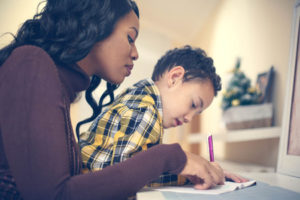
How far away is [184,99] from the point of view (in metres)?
0.79

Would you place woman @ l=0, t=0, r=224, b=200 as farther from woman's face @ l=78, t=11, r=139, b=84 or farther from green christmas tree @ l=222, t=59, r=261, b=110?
green christmas tree @ l=222, t=59, r=261, b=110

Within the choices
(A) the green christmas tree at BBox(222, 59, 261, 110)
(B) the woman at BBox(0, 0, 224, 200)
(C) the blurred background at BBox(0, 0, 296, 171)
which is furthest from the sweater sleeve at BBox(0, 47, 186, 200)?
(A) the green christmas tree at BBox(222, 59, 261, 110)

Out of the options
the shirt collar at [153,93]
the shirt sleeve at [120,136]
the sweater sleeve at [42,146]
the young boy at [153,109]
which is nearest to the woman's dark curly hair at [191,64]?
the young boy at [153,109]

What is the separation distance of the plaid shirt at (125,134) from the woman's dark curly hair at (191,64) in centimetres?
22

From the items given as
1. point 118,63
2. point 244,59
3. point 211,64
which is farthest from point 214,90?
point 244,59

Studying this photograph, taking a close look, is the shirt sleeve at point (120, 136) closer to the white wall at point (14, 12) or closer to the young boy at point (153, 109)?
the young boy at point (153, 109)

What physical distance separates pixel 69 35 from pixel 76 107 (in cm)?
97

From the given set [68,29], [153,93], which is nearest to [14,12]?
[68,29]

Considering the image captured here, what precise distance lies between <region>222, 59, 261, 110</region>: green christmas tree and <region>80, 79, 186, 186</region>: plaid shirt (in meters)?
0.82

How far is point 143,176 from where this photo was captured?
0.41m

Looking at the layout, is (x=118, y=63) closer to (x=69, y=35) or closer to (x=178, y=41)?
(x=69, y=35)

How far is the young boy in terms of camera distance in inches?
21.5

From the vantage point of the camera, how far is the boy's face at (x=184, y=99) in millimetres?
787

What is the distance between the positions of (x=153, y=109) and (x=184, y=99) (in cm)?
22
